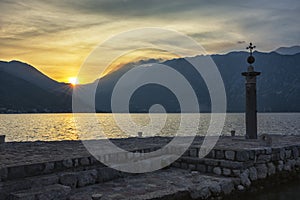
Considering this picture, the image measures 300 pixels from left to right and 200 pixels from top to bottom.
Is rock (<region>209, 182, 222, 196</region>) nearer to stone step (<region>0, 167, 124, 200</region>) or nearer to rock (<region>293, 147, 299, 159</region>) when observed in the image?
stone step (<region>0, 167, 124, 200</region>)

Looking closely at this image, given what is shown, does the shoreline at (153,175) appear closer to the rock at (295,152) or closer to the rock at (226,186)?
the rock at (226,186)

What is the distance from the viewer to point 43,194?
727 cm

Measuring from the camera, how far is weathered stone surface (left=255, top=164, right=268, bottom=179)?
12002 millimetres

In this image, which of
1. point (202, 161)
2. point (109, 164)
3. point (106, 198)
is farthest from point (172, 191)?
point (202, 161)

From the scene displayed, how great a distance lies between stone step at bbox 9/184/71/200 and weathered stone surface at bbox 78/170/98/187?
1.45 m

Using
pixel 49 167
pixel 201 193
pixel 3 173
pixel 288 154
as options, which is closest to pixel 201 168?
pixel 201 193

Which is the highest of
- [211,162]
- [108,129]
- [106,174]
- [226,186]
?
[211,162]

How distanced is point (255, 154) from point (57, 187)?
23.6 ft

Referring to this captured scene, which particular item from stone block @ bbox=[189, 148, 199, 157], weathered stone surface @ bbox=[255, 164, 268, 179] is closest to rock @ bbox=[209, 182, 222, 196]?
stone block @ bbox=[189, 148, 199, 157]

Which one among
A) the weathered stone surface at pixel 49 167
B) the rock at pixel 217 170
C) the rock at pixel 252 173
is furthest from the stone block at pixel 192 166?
the weathered stone surface at pixel 49 167

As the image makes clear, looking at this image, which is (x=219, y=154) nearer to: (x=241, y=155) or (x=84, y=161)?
(x=241, y=155)

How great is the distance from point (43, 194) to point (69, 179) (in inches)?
66.5

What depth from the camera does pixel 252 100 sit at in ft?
55.6

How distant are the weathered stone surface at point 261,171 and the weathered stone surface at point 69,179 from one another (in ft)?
21.3
